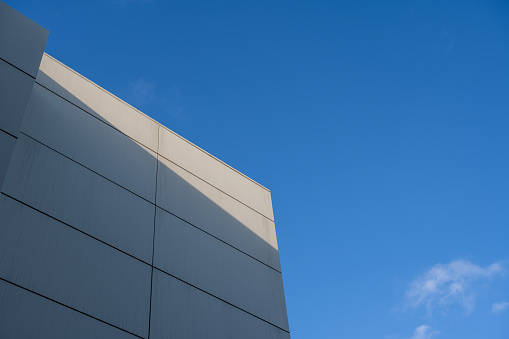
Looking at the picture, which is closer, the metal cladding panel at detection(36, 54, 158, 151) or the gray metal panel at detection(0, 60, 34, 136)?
the gray metal panel at detection(0, 60, 34, 136)

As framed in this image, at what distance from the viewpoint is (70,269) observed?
9.75m

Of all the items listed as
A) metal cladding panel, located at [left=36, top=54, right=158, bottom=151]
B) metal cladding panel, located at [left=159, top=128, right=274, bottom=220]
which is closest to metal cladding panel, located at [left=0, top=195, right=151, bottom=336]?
metal cladding panel, located at [left=36, top=54, right=158, bottom=151]

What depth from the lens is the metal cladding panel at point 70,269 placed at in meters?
9.09

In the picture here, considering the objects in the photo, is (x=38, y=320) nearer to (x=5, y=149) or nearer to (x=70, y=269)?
(x=70, y=269)

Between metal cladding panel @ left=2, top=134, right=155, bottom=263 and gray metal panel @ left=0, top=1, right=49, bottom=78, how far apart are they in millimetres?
2150

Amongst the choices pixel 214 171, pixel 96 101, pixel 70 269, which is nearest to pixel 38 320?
pixel 70 269

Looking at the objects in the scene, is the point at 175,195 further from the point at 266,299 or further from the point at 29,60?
the point at 29,60

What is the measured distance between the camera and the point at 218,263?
13391mm

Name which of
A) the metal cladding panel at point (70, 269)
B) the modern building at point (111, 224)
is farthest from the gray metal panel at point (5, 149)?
the metal cladding panel at point (70, 269)

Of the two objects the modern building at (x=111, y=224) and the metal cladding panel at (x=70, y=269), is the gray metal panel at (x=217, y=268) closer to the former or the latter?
the modern building at (x=111, y=224)

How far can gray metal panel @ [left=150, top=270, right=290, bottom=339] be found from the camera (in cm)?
1083

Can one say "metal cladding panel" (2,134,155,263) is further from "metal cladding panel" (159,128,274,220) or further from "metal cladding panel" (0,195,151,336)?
"metal cladding panel" (159,128,274,220)

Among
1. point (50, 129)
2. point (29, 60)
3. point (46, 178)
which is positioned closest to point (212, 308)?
point (46, 178)

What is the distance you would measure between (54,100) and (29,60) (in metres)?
3.41
